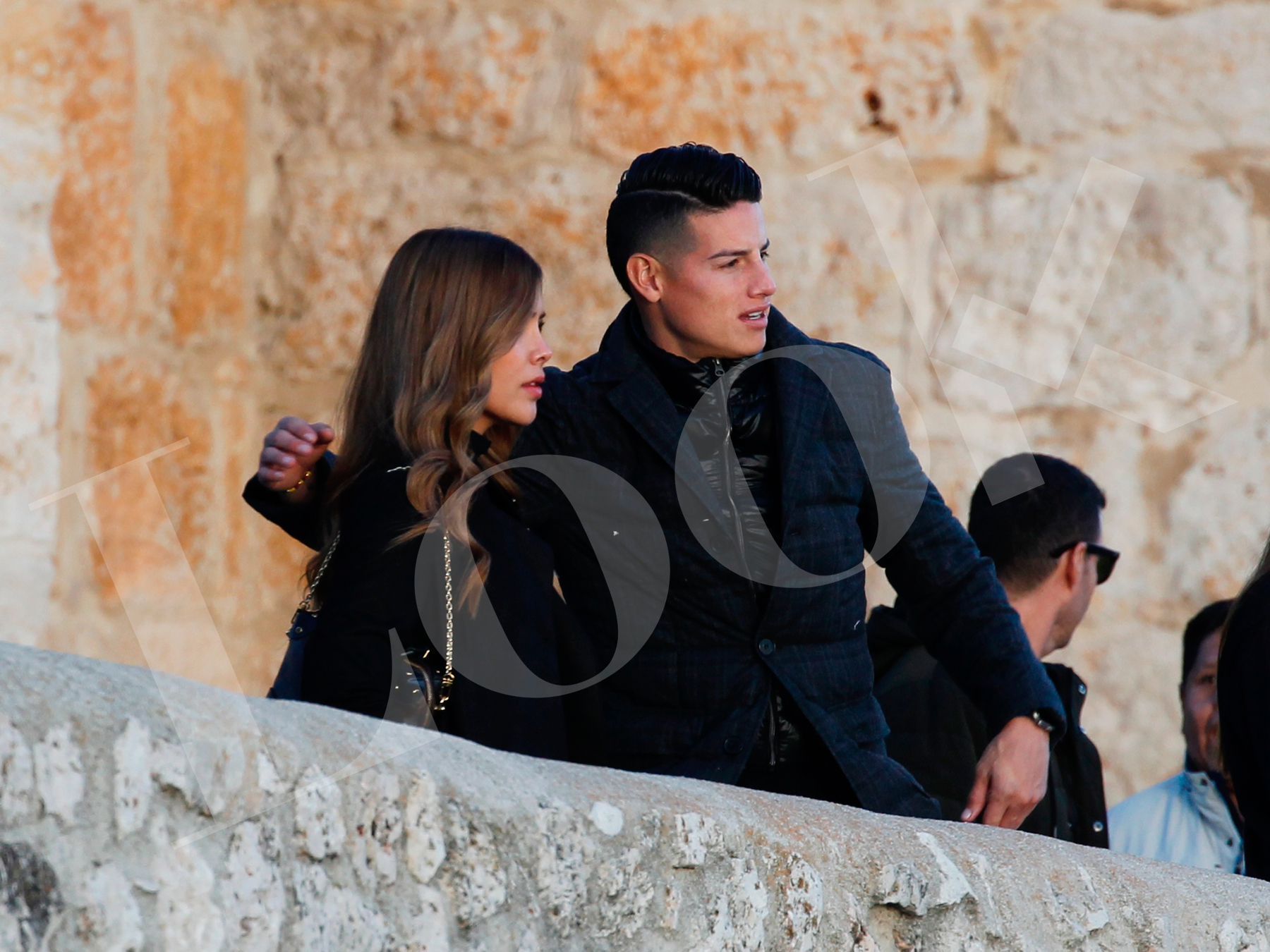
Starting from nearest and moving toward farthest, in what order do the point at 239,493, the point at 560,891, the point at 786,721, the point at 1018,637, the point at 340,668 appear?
the point at 560,891 < the point at 340,668 < the point at 786,721 < the point at 1018,637 < the point at 239,493

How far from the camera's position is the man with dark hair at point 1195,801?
300 centimetres

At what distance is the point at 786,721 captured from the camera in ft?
7.39

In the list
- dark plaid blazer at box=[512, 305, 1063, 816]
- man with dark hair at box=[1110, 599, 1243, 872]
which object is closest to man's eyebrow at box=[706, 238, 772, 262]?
dark plaid blazer at box=[512, 305, 1063, 816]

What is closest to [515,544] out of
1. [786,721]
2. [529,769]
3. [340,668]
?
[340,668]

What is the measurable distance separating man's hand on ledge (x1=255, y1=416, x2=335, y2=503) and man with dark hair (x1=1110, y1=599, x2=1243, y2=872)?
1737mm

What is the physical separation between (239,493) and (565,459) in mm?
1631

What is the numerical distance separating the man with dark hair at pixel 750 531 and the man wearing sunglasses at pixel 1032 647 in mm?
256

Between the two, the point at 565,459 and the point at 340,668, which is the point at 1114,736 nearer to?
the point at 565,459

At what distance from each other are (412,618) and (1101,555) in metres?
1.74

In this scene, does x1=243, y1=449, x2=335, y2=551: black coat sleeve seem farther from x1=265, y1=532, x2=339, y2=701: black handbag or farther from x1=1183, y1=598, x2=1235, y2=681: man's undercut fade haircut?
x1=1183, y1=598, x2=1235, y2=681: man's undercut fade haircut

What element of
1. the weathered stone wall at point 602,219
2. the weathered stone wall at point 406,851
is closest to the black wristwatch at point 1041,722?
the weathered stone wall at point 406,851

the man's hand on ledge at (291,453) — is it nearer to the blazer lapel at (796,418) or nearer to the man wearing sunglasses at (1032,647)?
the blazer lapel at (796,418)

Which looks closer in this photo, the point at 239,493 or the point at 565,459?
the point at 565,459

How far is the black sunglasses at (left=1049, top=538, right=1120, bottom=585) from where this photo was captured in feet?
10.2
